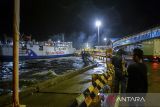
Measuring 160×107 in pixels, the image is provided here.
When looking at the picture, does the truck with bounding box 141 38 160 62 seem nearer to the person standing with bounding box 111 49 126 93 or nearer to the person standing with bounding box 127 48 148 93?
the person standing with bounding box 111 49 126 93

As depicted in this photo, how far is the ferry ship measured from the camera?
57.2 m

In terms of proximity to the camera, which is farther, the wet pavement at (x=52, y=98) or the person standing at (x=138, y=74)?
the wet pavement at (x=52, y=98)

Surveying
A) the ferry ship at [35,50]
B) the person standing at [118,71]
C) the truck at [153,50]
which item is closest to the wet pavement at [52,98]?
the person standing at [118,71]

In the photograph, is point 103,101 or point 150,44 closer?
point 103,101

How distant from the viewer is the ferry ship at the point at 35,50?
2250 inches

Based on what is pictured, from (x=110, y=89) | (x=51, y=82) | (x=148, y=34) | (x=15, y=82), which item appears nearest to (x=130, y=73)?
(x=15, y=82)

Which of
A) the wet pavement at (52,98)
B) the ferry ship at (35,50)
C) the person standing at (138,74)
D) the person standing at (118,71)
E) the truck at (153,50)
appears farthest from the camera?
the ferry ship at (35,50)

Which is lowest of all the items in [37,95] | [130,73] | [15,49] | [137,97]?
[37,95]

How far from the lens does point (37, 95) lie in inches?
472

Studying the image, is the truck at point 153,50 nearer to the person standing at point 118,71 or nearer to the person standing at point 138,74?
the person standing at point 118,71

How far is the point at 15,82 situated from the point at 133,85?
3.01 metres

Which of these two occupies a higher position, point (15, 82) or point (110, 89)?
point (15, 82)

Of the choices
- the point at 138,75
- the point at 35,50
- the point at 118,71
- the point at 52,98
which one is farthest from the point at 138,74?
the point at 35,50

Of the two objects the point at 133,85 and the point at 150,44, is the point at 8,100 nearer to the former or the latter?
the point at 133,85
